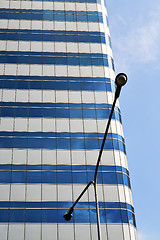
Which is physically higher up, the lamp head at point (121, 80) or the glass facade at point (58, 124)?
the glass facade at point (58, 124)

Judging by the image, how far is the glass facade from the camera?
102 ft

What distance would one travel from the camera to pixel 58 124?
119ft

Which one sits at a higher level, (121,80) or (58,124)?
(58,124)

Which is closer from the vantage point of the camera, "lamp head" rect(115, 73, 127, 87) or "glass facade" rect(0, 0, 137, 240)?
"lamp head" rect(115, 73, 127, 87)

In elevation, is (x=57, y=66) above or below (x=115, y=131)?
above

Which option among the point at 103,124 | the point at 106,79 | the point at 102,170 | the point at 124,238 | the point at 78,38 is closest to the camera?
the point at 124,238

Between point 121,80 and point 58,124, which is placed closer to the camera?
point 121,80

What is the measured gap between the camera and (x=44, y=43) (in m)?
42.3

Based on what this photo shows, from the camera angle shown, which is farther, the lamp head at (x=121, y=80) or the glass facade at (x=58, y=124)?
the glass facade at (x=58, y=124)

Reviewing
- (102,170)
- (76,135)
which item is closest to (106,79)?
(76,135)

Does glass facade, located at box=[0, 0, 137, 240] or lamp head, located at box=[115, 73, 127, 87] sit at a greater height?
glass facade, located at box=[0, 0, 137, 240]

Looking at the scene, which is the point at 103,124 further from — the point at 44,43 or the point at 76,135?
the point at 44,43

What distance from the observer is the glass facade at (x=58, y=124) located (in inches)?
1228

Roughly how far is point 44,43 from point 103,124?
13698mm
